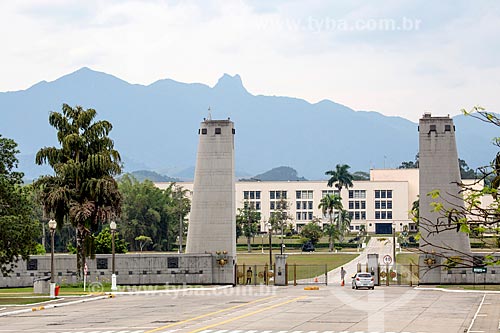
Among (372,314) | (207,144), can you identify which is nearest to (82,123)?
(207,144)

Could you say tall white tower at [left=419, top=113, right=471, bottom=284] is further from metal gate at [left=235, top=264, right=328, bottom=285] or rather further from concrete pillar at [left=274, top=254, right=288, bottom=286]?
concrete pillar at [left=274, top=254, right=288, bottom=286]

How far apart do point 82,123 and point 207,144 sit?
8.79 metres

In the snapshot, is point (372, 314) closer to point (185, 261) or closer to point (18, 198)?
point (18, 198)

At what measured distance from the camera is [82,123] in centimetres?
6012

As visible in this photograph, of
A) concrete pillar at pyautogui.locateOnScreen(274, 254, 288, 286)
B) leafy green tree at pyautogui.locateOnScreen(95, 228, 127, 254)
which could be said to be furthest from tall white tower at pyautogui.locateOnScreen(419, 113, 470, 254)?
leafy green tree at pyautogui.locateOnScreen(95, 228, 127, 254)

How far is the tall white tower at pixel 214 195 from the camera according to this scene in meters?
59.9

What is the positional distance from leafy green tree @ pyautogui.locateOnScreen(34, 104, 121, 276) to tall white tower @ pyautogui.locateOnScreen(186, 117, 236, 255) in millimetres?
5661

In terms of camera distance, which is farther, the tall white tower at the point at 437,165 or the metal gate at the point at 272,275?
the metal gate at the point at 272,275

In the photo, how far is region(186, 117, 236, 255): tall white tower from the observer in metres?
59.9

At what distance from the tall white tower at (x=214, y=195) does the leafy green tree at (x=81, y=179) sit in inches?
223

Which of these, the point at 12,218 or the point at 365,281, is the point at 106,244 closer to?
the point at 365,281

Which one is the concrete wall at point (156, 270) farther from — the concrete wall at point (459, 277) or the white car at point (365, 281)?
the concrete wall at point (459, 277)

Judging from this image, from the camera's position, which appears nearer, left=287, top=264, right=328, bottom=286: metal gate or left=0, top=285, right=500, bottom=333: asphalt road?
left=0, top=285, right=500, bottom=333: asphalt road

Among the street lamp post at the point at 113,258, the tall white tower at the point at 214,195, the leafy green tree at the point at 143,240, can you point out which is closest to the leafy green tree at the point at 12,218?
the street lamp post at the point at 113,258
